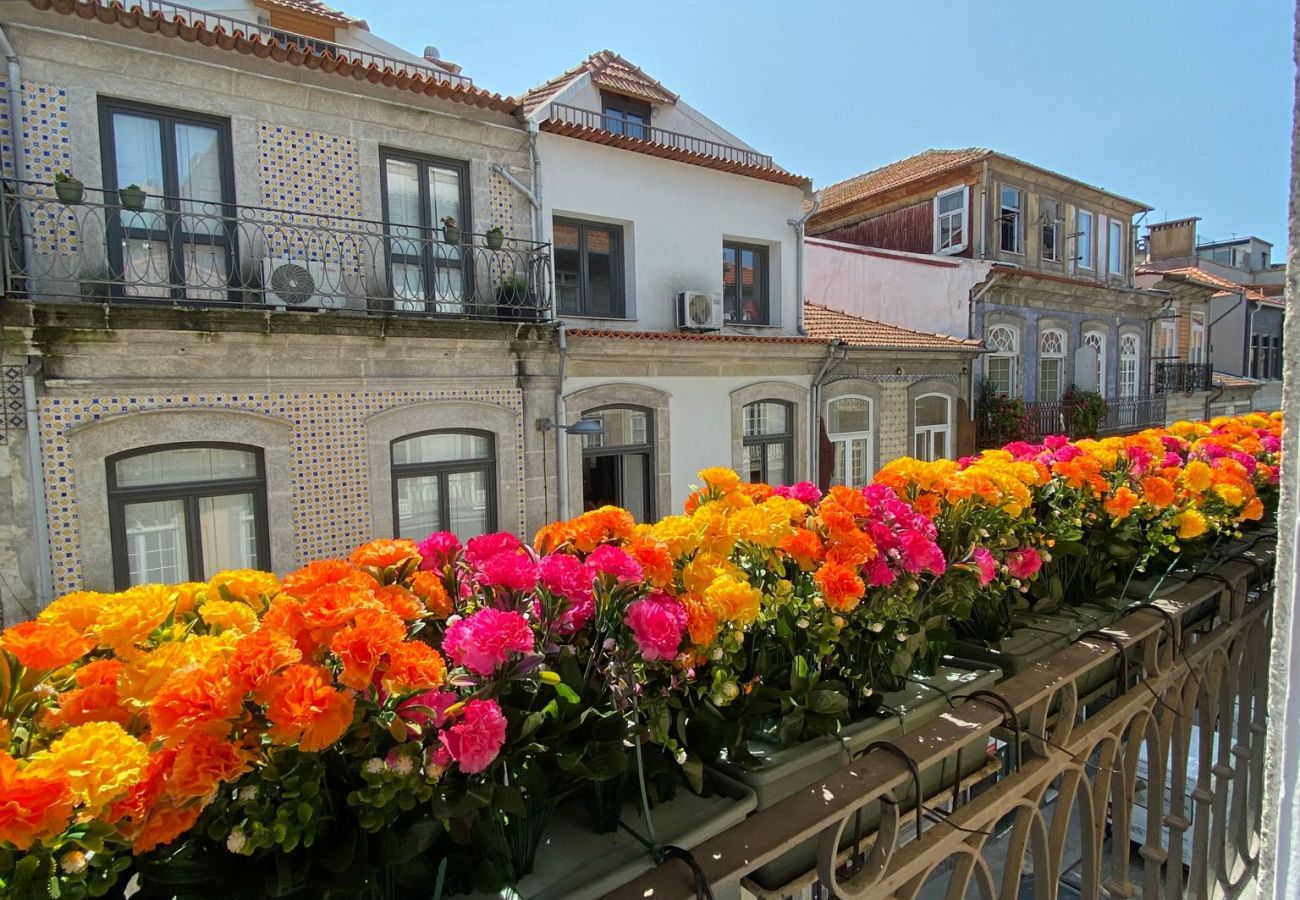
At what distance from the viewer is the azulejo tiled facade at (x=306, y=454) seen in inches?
221

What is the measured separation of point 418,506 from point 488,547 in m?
6.36

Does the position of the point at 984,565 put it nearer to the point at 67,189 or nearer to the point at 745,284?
the point at 67,189

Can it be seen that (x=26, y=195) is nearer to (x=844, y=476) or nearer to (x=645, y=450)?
(x=645, y=450)

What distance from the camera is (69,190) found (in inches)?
212

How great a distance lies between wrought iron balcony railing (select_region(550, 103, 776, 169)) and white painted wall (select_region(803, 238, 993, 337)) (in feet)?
8.41

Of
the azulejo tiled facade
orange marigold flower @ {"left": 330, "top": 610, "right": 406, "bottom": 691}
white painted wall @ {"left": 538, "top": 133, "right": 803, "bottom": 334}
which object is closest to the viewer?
orange marigold flower @ {"left": 330, "top": 610, "right": 406, "bottom": 691}

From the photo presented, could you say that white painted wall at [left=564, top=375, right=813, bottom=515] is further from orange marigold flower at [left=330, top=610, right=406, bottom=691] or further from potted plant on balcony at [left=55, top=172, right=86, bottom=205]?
orange marigold flower at [left=330, top=610, right=406, bottom=691]

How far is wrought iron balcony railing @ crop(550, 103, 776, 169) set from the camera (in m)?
9.22

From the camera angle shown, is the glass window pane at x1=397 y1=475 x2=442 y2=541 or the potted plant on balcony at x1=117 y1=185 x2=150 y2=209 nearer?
the potted plant on balcony at x1=117 y1=185 x2=150 y2=209

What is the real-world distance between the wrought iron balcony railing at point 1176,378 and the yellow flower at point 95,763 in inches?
873

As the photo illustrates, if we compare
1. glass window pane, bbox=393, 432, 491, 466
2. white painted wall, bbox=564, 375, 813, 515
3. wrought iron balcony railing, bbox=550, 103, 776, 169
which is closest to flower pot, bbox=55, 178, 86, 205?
glass window pane, bbox=393, 432, 491, 466

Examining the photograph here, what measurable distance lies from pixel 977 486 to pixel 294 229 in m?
6.46

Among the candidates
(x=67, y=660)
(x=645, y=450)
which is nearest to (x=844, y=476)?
(x=645, y=450)

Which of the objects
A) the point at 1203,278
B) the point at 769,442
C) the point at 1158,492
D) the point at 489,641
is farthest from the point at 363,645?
the point at 1203,278
